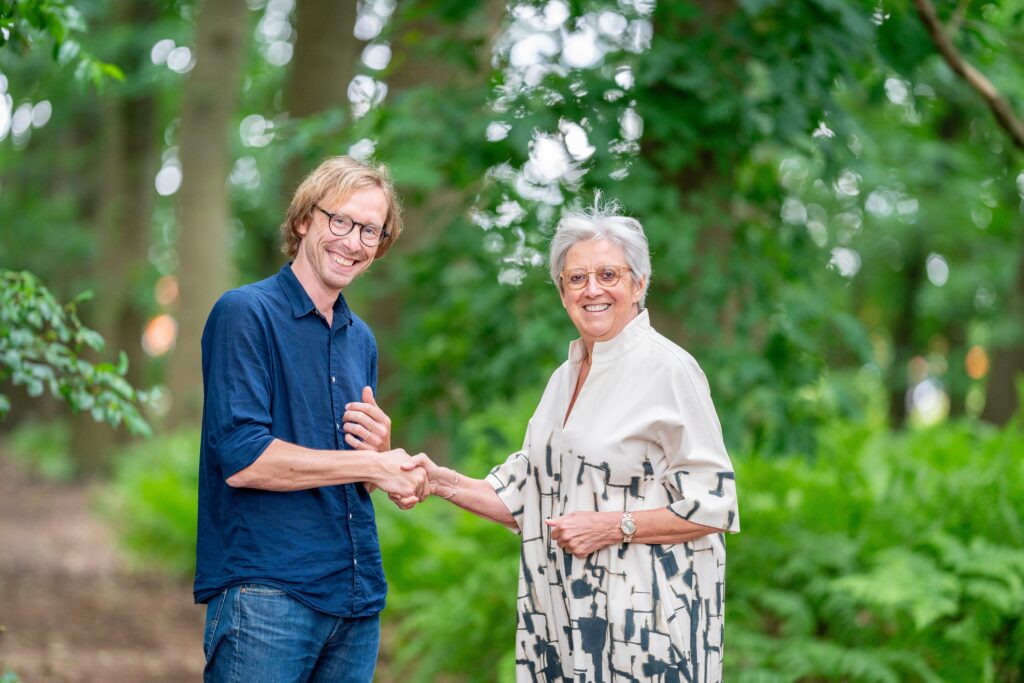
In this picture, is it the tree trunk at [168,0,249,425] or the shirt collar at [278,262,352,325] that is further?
the tree trunk at [168,0,249,425]

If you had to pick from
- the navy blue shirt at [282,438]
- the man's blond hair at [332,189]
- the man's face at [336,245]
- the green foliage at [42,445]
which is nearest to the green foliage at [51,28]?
the man's blond hair at [332,189]

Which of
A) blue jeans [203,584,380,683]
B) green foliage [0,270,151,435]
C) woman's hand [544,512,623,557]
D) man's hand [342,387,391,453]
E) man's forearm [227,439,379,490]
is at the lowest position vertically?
blue jeans [203,584,380,683]

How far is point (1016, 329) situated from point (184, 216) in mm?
9276

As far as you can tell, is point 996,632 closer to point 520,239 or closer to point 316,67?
point 520,239

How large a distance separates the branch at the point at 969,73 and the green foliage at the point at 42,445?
742 inches

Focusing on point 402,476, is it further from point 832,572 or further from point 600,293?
point 832,572

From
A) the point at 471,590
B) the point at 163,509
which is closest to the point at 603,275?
the point at 471,590

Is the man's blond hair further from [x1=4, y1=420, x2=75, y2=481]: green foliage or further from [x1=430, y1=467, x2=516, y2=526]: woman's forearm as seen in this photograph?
[x1=4, y1=420, x2=75, y2=481]: green foliage

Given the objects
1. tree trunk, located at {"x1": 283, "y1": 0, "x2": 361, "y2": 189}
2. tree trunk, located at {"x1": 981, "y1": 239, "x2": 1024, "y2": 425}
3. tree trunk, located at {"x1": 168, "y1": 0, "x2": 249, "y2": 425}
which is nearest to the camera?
tree trunk, located at {"x1": 283, "y1": 0, "x2": 361, "y2": 189}

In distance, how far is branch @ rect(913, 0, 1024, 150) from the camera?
15.3ft

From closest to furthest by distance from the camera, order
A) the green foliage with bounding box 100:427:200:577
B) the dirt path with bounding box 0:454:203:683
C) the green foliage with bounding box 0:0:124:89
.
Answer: the green foliage with bounding box 0:0:124:89 → the dirt path with bounding box 0:454:203:683 → the green foliage with bounding box 100:427:200:577

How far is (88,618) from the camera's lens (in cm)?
815

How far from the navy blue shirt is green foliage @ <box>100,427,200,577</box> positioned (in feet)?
23.6

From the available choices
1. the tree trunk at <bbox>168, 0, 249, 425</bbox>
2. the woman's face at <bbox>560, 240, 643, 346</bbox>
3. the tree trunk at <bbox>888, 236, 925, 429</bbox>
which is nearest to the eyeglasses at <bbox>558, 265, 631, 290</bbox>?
the woman's face at <bbox>560, 240, 643, 346</bbox>
